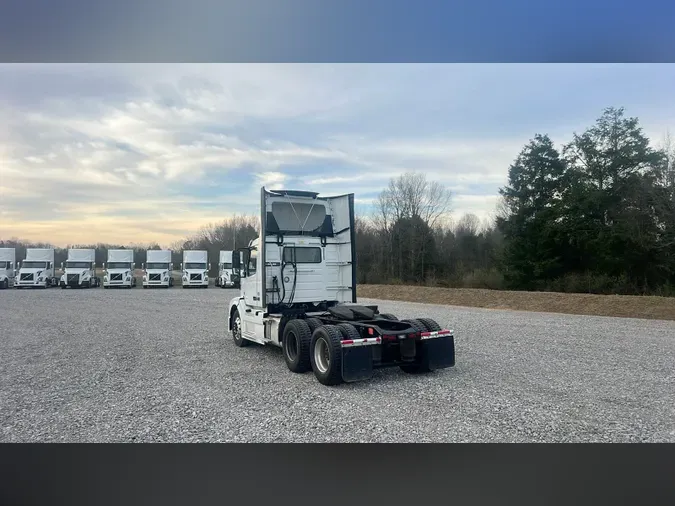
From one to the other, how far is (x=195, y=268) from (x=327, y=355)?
25575mm

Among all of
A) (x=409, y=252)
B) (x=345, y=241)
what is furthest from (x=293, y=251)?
(x=409, y=252)

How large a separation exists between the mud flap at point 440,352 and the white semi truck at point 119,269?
26.4m

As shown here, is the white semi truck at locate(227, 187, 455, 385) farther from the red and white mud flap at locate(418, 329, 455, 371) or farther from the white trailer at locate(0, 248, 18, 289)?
the white trailer at locate(0, 248, 18, 289)

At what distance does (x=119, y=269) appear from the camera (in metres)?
29.7

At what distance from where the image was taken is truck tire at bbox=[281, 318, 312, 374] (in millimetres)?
7555

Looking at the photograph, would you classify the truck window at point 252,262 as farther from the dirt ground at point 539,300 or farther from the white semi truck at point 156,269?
the white semi truck at point 156,269

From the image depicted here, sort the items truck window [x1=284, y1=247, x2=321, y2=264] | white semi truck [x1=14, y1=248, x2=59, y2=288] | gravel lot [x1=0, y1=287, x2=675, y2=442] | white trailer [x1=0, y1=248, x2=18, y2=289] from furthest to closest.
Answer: white trailer [x1=0, y1=248, x2=18, y2=289], white semi truck [x1=14, y1=248, x2=59, y2=288], truck window [x1=284, y1=247, x2=321, y2=264], gravel lot [x1=0, y1=287, x2=675, y2=442]

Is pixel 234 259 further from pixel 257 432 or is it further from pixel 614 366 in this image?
pixel 614 366

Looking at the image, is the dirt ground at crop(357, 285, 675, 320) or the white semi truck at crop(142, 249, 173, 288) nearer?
the dirt ground at crop(357, 285, 675, 320)

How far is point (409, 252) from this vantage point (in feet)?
88.3

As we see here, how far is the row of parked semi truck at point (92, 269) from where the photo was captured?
29047mm

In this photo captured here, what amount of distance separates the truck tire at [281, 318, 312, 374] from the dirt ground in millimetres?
13677

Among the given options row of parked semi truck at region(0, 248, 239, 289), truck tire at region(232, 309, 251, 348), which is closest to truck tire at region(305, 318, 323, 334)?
truck tire at region(232, 309, 251, 348)

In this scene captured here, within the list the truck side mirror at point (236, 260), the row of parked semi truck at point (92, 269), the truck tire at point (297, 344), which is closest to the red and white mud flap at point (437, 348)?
the truck tire at point (297, 344)
